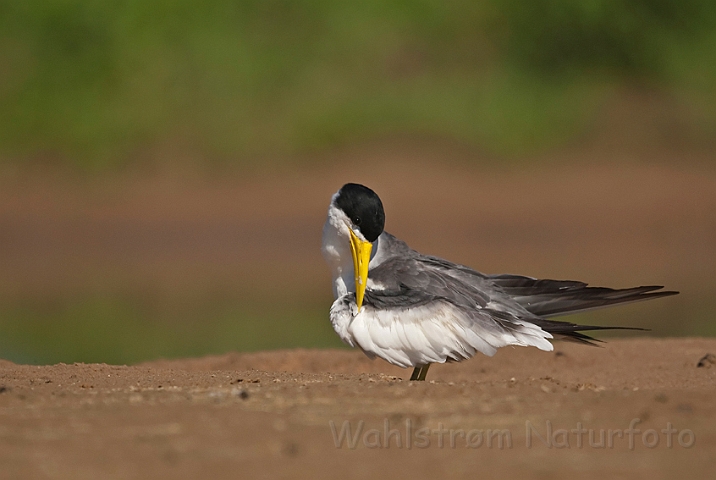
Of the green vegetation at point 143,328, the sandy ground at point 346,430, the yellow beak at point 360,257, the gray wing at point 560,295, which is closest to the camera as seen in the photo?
→ the sandy ground at point 346,430

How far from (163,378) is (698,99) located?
22.9m

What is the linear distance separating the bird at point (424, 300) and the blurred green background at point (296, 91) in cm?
1462

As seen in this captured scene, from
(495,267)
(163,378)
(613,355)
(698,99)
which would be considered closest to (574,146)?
(698,99)

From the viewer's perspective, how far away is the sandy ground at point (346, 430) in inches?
161

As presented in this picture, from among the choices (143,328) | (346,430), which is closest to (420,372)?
(346,430)

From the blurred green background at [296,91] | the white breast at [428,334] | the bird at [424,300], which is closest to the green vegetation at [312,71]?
the blurred green background at [296,91]

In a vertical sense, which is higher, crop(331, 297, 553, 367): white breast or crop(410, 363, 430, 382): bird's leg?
crop(331, 297, 553, 367): white breast

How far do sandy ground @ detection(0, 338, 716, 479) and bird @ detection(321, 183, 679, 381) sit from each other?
1.06 metres

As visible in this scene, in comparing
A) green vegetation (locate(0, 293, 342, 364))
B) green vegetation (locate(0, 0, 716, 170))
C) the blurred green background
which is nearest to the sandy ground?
green vegetation (locate(0, 293, 342, 364))

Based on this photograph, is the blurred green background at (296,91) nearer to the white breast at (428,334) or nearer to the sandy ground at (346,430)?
the white breast at (428,334)

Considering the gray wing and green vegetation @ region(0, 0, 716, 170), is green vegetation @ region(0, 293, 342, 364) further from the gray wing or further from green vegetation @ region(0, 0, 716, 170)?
green vegetation @ region(0, 0, 716, 170)

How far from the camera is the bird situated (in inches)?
285

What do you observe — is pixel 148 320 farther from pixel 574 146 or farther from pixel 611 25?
pixel 611 25

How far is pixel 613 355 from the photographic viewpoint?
921cm
